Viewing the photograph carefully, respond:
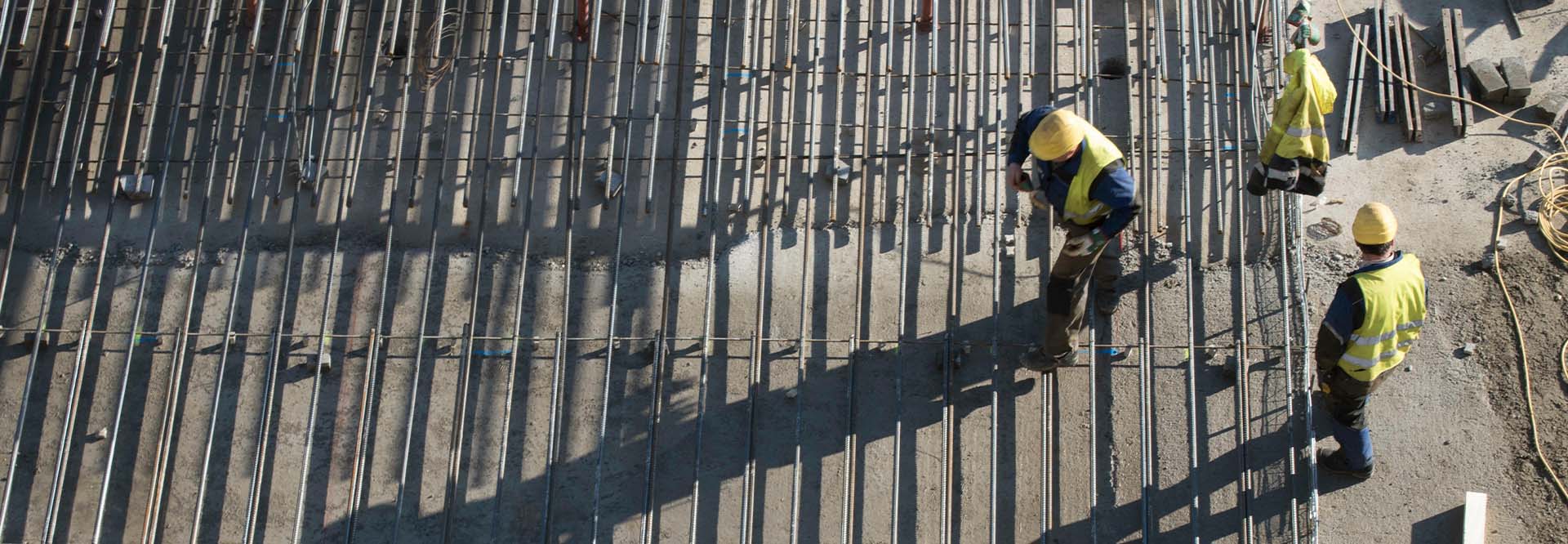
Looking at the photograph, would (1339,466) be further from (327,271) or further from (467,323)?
(327,271)

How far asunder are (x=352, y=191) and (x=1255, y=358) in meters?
7.33

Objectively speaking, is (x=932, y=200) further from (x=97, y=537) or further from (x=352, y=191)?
(x=97, y=537)

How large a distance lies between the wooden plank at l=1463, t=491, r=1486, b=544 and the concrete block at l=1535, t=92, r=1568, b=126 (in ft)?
11.3

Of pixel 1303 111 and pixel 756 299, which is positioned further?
pixel 756 299

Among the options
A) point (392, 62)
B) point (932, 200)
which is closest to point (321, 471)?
point (392, 62)

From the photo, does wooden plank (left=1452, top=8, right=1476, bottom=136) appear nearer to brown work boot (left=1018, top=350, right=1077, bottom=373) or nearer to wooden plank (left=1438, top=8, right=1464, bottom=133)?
wooden plank (left=1438, top=8, right=1464, bottom=133)

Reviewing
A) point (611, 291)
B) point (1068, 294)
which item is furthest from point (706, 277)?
point (1068, 294)

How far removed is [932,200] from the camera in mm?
10383

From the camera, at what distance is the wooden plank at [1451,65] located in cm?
1055

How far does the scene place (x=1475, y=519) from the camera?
30.0 ft

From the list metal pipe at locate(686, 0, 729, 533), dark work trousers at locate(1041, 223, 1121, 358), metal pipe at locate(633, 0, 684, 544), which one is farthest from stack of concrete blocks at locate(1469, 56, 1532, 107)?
metal pipe at locate(633, 0, 684, 544)

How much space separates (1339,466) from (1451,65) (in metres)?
3.83

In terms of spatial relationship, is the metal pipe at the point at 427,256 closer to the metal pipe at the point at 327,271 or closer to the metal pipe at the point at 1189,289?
the metal pipe at the point at 327,271

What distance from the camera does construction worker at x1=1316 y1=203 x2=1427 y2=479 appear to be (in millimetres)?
8281
